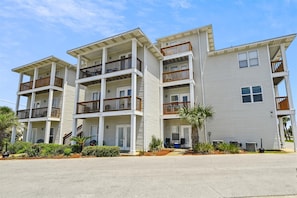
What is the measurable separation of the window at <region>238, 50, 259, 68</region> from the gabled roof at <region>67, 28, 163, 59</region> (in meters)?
7.41

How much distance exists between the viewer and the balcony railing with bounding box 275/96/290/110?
13.3 meters

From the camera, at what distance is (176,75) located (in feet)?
55.0

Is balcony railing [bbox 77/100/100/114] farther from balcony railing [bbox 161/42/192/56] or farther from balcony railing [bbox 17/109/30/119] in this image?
balcony railing [bbox 17/109/30/119]

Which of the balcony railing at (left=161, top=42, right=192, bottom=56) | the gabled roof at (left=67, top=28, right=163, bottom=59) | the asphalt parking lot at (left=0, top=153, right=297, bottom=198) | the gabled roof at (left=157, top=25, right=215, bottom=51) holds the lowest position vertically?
the asphalt parking lot at (left=0, top=153, right=297, bottom=198)

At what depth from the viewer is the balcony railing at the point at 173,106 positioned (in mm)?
15889

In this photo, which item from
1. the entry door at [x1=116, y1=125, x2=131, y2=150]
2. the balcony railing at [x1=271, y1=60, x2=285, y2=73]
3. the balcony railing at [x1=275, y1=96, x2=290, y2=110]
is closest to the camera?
the balcony railing at [x1=275, y1=96, x2=290, y2=110]

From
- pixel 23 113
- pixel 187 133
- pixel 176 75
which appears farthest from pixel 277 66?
pixel 23 113

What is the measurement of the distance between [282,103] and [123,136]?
13544 mm

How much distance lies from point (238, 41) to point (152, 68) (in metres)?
8.33

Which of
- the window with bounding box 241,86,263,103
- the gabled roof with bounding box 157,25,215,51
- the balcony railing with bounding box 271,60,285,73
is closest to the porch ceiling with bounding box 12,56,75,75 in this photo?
the gabled roof with bounding box 157,25,215,51

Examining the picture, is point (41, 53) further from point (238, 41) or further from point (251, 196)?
point (251, 196)

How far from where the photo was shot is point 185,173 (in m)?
6.54

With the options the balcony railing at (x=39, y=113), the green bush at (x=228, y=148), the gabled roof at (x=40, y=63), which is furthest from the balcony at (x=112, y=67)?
the green bush at (x=228, y=148)

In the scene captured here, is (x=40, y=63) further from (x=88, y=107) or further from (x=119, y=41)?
(x=119, y=41)
